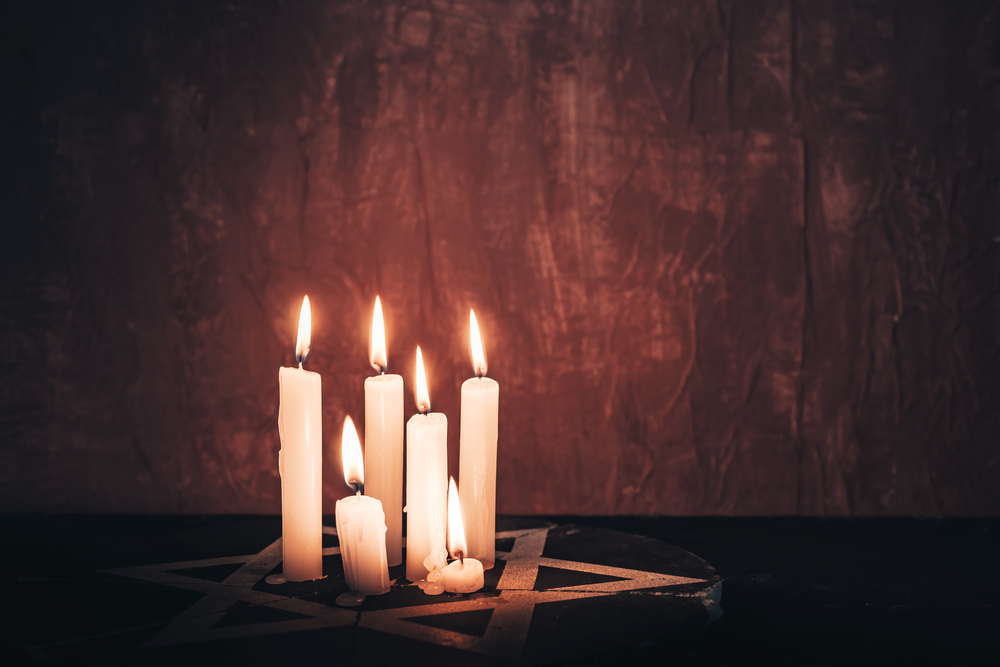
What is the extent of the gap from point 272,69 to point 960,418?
1188mm

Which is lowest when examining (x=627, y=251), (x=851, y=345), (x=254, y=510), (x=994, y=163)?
(x=254, y=510)

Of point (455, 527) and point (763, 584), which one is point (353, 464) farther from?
point (763, 584)

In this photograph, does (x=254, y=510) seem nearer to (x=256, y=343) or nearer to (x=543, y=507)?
(x=256, y=343)

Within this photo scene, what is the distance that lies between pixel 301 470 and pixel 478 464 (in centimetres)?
18

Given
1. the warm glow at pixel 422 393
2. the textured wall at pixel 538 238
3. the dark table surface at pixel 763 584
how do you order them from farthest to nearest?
1. the textured wall at pixel 538 238
2. the warm glow at pixel 422 393
3. the dark table surface at pixel 763 584

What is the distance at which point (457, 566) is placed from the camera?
0.81m

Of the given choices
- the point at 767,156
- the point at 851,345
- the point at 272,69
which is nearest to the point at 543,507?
the point at 851,345

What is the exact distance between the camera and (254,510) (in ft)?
4.31

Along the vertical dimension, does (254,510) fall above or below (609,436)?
below

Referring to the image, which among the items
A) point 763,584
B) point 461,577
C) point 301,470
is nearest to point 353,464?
point 301,470

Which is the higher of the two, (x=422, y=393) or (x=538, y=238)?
(x=538, y=238)

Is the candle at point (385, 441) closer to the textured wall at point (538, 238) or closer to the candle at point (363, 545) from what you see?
the candle at point (363, 545)

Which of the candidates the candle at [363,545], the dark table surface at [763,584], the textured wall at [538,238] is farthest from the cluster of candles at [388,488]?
the textured wall at [538,238]

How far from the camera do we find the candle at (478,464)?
871mm
